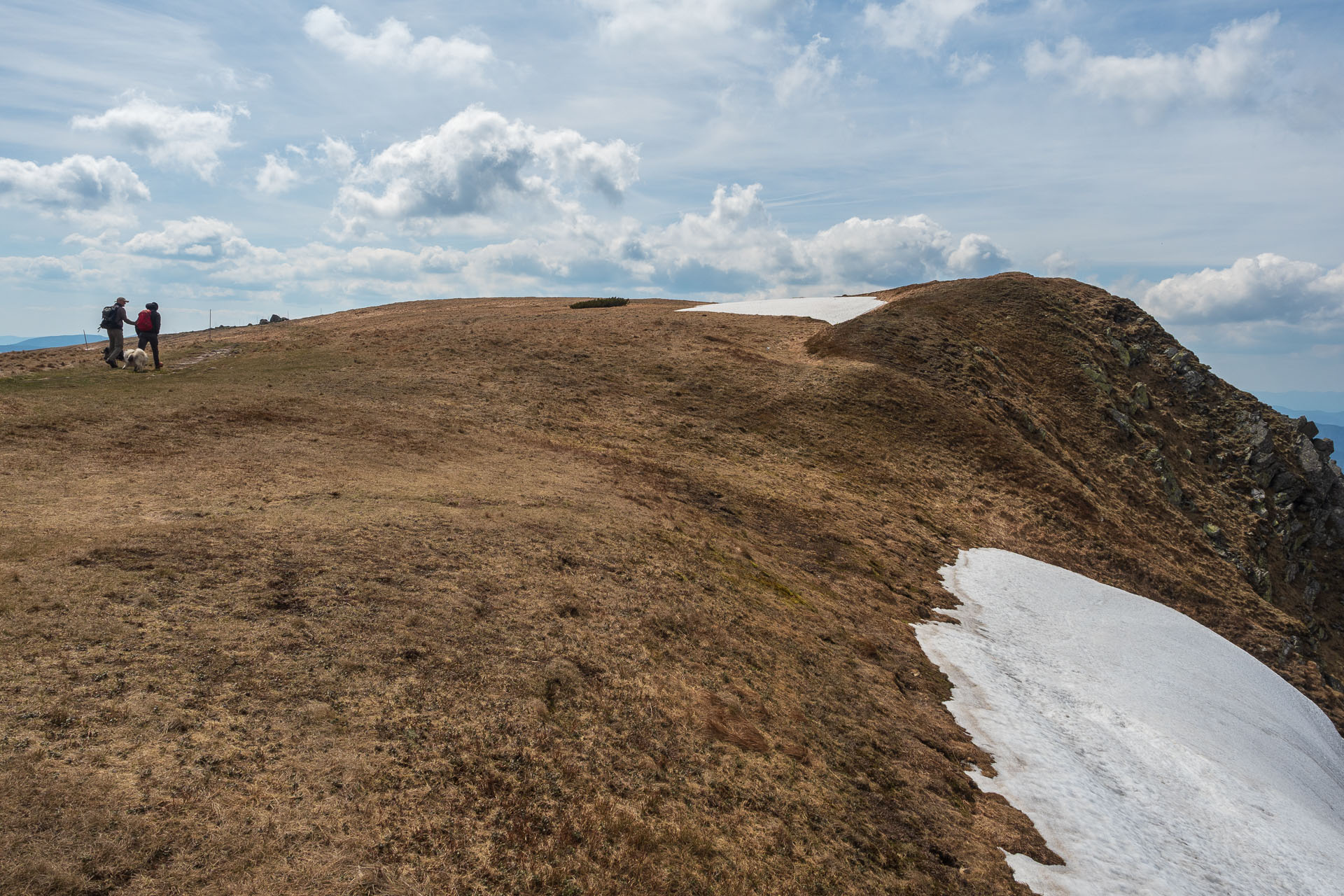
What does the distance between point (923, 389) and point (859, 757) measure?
27.0m

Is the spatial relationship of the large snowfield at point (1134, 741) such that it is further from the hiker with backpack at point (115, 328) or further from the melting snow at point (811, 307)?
the hiker with backpack at point (115, 328)

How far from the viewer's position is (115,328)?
26.3 m

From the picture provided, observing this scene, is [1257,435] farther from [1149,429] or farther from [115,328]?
[115,328]

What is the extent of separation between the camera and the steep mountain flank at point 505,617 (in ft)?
22.0

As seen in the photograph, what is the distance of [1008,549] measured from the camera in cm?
2652

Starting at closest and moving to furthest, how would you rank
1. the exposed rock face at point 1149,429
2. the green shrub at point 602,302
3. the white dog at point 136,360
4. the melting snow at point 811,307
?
the white dog at point 136,360
the exposed rock face at point 1149,429
the melting snow at point 811,307
the green shrub at point 602,302

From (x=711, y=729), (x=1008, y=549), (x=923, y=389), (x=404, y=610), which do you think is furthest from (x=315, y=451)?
(x=923, y=389)

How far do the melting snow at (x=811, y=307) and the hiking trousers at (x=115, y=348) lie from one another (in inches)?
1369

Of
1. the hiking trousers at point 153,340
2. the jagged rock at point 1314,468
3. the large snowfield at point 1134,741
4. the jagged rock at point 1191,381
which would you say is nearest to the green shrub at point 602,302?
the hiking trousers at point 153,340

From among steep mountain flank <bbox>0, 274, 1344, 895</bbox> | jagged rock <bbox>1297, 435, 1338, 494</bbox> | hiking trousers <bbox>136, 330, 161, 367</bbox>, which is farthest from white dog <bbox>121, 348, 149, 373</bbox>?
jagged rock <bbox>1297, 435, 1338, 494</bbox>

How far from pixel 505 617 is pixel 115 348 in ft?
83.6

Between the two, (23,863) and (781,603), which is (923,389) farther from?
(23,863)

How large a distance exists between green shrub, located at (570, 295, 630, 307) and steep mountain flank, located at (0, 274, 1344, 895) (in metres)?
23.4

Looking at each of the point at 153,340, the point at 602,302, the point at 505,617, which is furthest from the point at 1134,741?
the point at 602,302
